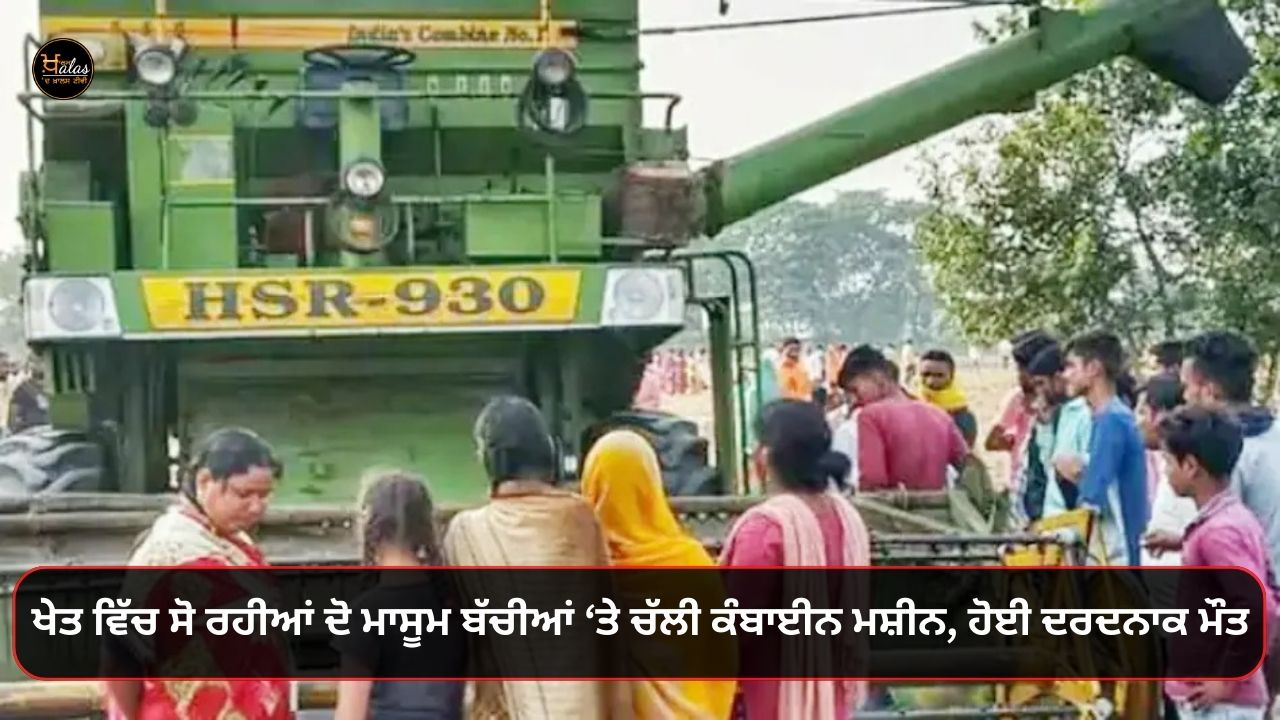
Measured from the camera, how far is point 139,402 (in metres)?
7.88

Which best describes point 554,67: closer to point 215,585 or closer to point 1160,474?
point 1160,474

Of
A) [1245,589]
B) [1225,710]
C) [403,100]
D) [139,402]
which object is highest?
[403,100]

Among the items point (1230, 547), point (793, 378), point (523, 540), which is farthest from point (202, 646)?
point (793, 378)

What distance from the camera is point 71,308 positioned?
724cm

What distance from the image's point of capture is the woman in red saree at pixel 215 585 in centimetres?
430

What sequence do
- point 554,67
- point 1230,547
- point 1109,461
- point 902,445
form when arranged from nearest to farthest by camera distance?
point 1230,547 → point 1109,461 → point 902,445 → point 554,67

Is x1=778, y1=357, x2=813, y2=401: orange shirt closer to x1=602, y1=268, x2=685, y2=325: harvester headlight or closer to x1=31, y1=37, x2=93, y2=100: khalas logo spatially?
x1=602, y1=268, x2=685, y2=325: harvester headlight

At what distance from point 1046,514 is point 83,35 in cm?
434

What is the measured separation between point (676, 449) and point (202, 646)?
420 centimetres

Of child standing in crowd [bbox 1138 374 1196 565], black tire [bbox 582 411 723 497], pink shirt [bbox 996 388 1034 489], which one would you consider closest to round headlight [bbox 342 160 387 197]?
black tire [bbox 582 411 723 497]

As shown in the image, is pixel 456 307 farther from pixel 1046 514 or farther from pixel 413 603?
pixel 413 603

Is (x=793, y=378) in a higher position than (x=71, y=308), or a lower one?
lower

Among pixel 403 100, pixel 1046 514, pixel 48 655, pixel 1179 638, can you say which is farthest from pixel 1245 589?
pixel 403 100

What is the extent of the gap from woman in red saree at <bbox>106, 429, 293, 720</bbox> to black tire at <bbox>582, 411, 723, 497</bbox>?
3.53m
